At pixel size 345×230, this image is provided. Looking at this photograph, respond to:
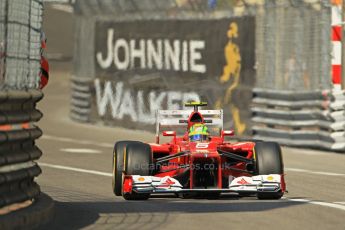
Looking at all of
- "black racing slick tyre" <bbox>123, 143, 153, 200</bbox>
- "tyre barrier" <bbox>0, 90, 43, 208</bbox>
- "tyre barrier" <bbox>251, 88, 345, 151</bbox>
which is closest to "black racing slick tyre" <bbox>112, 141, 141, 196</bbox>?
"black racing slick tyre" <bbox>123, 143, 153, 200</bbox>

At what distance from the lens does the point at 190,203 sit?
1509cm

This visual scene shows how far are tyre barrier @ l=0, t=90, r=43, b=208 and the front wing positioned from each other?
222cm

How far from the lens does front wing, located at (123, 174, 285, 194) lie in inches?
602

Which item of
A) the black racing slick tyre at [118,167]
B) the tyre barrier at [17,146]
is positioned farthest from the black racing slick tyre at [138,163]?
the tyre barrier at [17,146]

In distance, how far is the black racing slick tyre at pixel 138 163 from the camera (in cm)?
1546

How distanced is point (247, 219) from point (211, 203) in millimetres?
1840

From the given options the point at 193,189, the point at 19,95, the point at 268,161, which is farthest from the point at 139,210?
the point at 19,95

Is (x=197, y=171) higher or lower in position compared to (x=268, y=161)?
lower

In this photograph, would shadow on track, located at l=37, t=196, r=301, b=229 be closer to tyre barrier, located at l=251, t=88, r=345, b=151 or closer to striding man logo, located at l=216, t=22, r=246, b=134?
tyre barrier, located at l=251, t=88, r=345, b=151

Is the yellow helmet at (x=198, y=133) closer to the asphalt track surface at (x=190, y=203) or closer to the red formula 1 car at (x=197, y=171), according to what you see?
A: the red formula 1 car at (x=197, y=171)

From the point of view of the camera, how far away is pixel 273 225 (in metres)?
12.7

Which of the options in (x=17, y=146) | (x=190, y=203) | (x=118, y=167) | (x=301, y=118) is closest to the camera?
(x=17, y=146)

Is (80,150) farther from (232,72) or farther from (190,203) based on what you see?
(190,203)

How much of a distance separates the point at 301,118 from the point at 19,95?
551 inches
